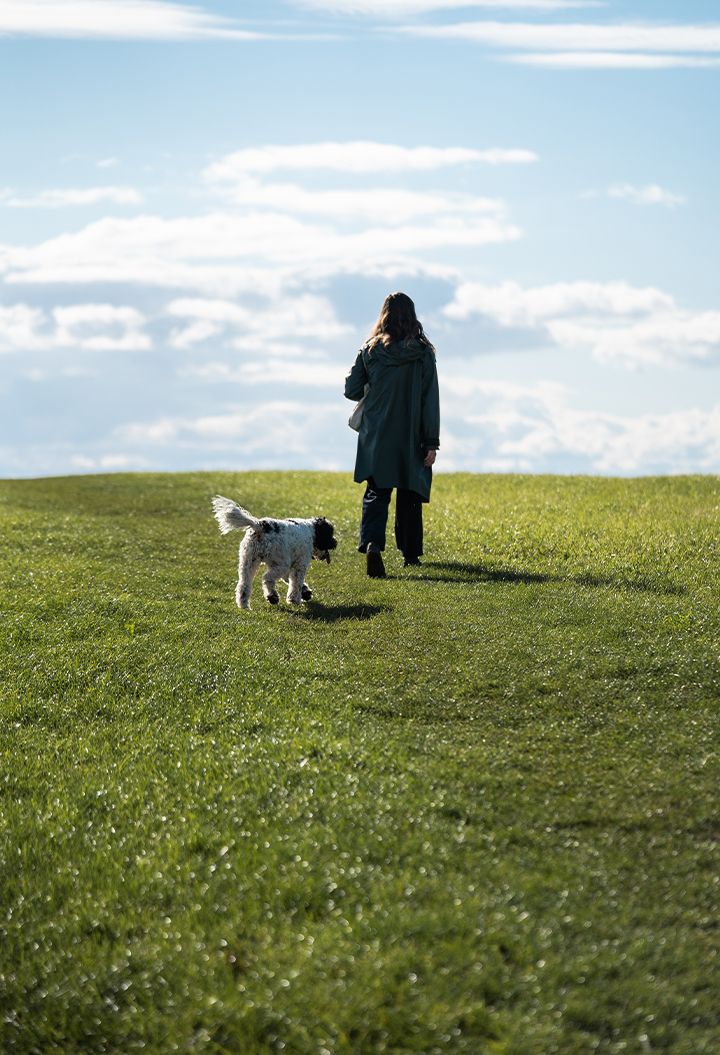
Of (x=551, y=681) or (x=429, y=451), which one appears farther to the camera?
(x=429, y=451)

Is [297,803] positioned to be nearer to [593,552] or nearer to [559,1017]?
[559,1017]

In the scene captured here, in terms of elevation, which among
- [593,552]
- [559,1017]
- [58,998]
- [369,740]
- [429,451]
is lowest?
[58,998]

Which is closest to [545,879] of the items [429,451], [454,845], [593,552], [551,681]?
[454,845]

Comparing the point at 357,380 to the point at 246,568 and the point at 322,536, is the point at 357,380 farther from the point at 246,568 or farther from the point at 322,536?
the point at 246,568

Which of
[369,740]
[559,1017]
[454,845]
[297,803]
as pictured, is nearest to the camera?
[559,1017]

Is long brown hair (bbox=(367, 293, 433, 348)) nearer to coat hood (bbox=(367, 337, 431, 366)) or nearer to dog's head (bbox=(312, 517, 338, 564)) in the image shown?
coat hood (bbox=(367, 337, 431, 366))

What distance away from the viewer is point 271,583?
52.5 ft

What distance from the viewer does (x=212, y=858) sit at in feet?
28.5

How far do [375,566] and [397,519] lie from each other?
1329mm

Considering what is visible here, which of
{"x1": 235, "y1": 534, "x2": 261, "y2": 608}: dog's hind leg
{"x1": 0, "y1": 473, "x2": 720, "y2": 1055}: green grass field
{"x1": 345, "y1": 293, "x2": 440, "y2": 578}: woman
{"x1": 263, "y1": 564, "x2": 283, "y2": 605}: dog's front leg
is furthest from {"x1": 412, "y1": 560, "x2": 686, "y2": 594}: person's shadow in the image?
{"x1": 235, "y1": 534, "x2": 261, "y2": 608}: dog's hind leg

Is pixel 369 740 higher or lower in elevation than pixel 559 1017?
higher

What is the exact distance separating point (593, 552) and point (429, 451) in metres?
3.59

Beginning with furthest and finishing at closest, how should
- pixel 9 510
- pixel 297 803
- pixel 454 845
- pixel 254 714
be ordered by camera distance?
pixel 9 510, pixel 254 714, pixel 297 803, pixel 454 845

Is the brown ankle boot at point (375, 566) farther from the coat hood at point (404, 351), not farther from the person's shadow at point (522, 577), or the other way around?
the coat hood at point (404, 351)
